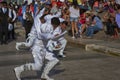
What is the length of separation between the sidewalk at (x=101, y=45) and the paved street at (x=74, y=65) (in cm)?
25

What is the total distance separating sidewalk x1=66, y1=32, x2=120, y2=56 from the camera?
1520cm

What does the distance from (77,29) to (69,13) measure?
2.90 ft

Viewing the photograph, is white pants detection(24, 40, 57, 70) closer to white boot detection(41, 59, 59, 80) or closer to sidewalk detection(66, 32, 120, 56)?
white boot detection(41, 59, 59, 80)

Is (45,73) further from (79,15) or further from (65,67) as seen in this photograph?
(79,15)

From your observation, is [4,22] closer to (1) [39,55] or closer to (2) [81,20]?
(2) [81,20]

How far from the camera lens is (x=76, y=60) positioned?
542 inches

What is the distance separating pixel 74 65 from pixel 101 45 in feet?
13.5

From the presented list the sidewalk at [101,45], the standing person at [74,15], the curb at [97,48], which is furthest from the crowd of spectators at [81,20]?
the curb at [97,48]

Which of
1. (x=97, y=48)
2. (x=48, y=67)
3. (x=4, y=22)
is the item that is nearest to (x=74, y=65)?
(x=48, y=67)

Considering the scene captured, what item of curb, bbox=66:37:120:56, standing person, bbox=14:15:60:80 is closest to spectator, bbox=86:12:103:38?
curb, bbox=66:37:120:56

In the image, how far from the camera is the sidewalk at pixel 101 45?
15.2 metres

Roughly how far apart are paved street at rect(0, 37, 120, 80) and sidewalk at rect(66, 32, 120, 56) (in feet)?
0.81

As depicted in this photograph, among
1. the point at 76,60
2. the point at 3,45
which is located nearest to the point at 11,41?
the point at 3,45

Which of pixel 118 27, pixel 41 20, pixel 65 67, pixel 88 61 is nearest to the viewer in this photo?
pixel 41 20
